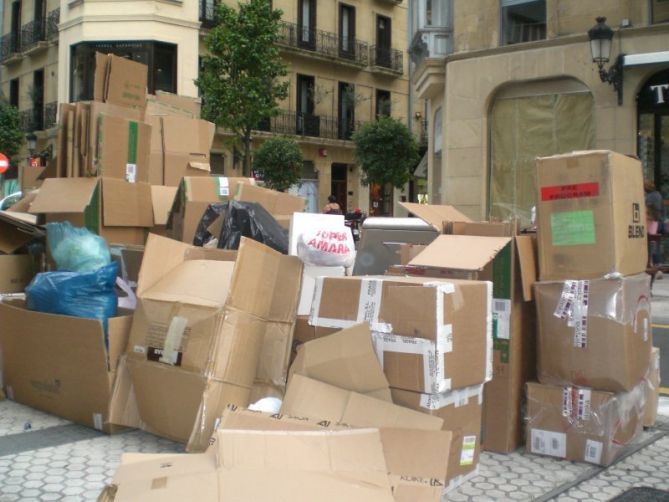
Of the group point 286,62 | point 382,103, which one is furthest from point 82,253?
point 382,103

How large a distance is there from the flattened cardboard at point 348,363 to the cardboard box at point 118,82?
12.4ft

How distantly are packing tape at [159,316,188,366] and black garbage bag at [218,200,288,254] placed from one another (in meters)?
1.01

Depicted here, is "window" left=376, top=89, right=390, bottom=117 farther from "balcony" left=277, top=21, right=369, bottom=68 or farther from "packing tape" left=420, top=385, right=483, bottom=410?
"packing tape" left=420, top=385, right=483, bottom=410

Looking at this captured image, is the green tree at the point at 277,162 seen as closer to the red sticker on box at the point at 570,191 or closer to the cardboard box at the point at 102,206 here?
the cardboard box at the point at 102,206

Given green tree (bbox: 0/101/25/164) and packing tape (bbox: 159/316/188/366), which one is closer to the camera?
packing tape (bbox: 159/316/188/366)

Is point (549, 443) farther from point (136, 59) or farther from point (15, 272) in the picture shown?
point (136, 59)

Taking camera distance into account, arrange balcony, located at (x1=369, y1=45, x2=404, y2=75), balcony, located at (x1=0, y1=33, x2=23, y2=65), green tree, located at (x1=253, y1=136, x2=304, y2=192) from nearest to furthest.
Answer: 1. green tree, located at (x1=253, y1=136, x2=304, y2=192)
2. balcony, located at (x1=0, y1=33, x2=23, y2=65)
3. balcony, located at (x1=369, y1=45, x2=404, y2=75)

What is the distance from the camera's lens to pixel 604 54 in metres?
11.9

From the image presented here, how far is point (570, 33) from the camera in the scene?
42.8 feet

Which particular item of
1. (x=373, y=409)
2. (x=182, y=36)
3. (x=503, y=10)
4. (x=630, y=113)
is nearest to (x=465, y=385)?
(x=373, y=409)

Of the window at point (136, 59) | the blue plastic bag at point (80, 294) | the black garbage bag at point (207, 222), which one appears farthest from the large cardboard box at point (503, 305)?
the window at point (136, 59)

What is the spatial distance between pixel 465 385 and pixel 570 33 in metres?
11.3

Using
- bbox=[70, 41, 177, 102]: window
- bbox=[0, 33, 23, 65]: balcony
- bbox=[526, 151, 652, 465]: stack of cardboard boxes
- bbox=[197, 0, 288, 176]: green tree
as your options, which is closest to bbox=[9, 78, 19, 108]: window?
bbox=[0, 33, 23, 65]: balcony

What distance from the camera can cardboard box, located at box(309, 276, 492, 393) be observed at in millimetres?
3148
